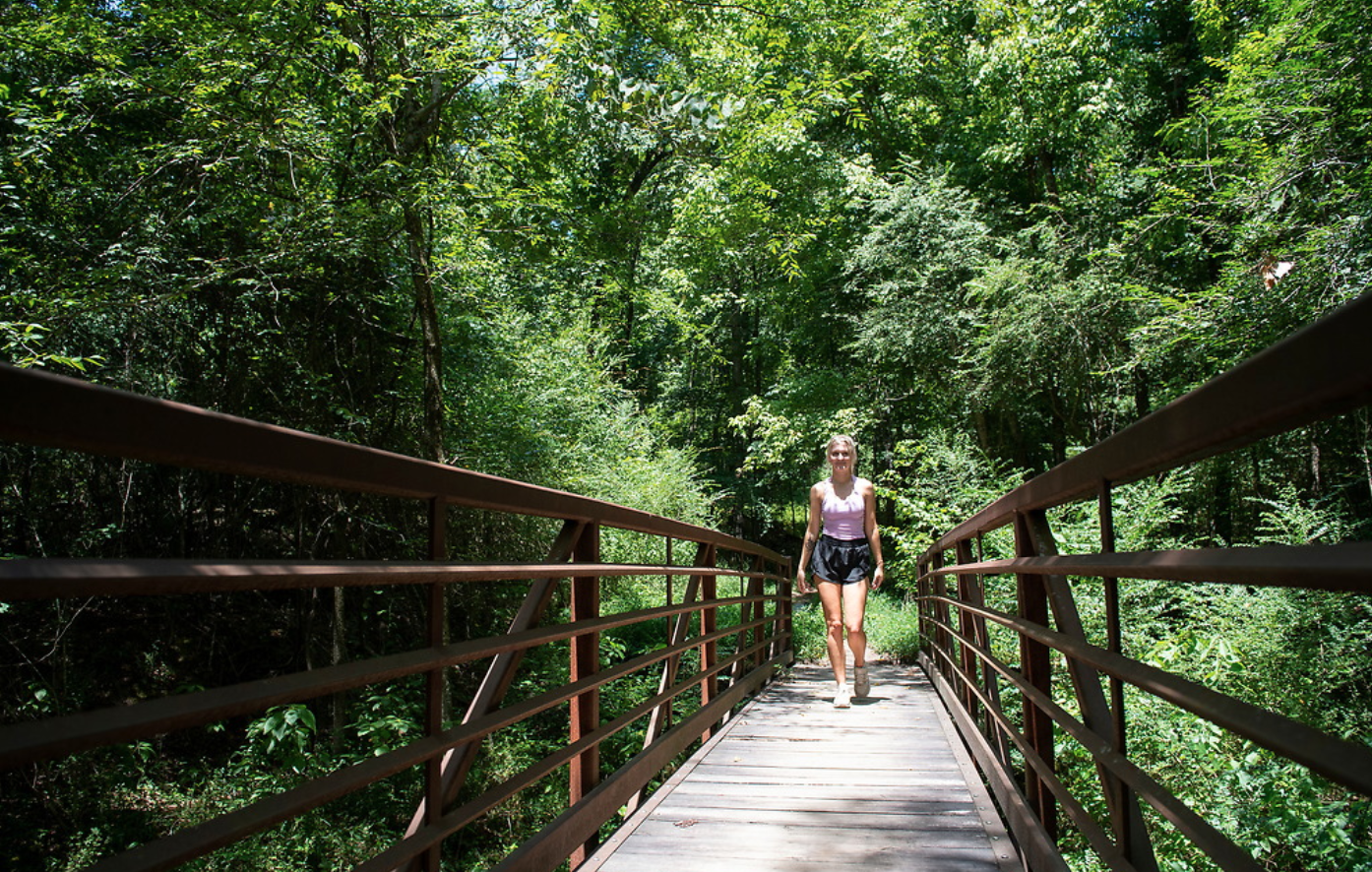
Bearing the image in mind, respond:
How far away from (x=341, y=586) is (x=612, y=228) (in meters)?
9.75

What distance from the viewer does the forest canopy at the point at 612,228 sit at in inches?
249

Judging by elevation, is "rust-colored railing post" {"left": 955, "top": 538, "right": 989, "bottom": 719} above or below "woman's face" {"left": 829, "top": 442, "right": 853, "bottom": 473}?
below

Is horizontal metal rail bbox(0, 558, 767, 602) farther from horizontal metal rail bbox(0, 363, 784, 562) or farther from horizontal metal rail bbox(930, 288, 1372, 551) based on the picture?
horizontal metal rail bbox(930, 288, 1372, 551)

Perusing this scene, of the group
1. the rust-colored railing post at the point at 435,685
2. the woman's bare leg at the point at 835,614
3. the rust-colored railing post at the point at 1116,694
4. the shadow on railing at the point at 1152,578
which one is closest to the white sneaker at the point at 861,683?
the woman's bare leg at the point at 835,614

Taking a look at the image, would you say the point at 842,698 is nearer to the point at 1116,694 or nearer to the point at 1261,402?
the point at 1116,694

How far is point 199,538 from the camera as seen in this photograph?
25.1ft

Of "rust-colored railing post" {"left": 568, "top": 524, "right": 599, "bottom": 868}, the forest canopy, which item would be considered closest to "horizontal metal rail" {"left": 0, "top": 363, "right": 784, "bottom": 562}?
"rust-colored railing post" {"left": 568, "top": 524, "right": 599, "bottom": 868}

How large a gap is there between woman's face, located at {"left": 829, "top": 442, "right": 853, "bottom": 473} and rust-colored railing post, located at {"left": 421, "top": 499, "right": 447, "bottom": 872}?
14.3 ft

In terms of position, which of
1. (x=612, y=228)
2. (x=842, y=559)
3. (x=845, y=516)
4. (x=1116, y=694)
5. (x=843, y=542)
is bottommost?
(x=1116, y=694)

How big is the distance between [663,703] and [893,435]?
18.1 metres

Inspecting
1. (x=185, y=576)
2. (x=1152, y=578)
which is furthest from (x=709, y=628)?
(x=185, y=576)

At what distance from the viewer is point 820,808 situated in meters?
3.72

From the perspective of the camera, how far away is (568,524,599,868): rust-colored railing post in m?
3.23

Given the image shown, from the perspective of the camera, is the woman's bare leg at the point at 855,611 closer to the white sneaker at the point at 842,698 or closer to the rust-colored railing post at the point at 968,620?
the white sneaker at the point at 842,698
